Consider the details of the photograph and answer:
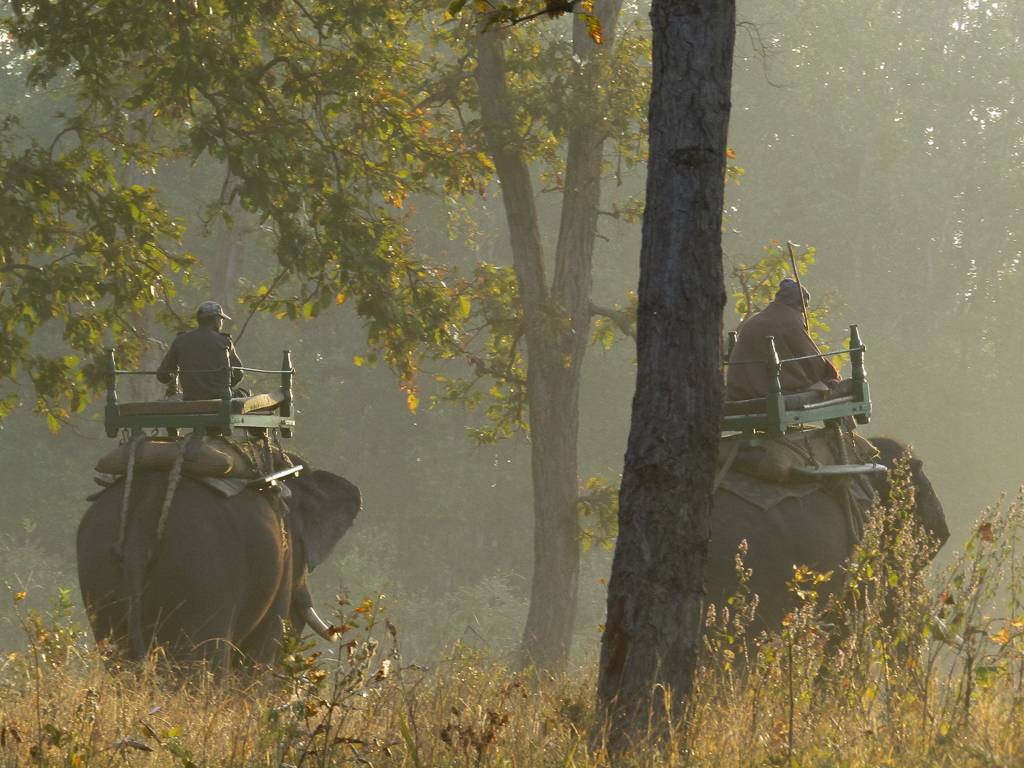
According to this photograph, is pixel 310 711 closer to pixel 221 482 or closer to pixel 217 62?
pixel 221 482

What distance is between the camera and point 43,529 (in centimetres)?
3148

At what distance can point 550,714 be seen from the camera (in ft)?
17.3

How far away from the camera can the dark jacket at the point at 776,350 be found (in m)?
7.93

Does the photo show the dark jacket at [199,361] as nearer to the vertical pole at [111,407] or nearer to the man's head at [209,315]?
the man's head at [209,315]

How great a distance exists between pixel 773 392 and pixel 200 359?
3738mm

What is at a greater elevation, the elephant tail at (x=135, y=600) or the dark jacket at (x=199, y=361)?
the dark jacket at (x=199, y=361)

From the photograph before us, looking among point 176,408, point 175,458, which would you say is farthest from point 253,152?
point 175,458

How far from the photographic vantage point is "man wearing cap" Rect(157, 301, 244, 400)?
838 cm

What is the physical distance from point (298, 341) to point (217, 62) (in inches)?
1023

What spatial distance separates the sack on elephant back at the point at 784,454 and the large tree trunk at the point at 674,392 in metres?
2.91

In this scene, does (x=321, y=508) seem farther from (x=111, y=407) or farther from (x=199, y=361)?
(x=111, y=407)

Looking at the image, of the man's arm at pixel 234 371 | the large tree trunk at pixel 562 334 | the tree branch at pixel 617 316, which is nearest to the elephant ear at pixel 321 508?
the man's arm at pixel 234 371

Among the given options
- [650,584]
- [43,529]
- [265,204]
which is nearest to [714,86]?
[650,584]

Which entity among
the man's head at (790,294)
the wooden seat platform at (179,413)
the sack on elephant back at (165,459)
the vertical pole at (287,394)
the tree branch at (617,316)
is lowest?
the sack on elephant back at (165,459)
